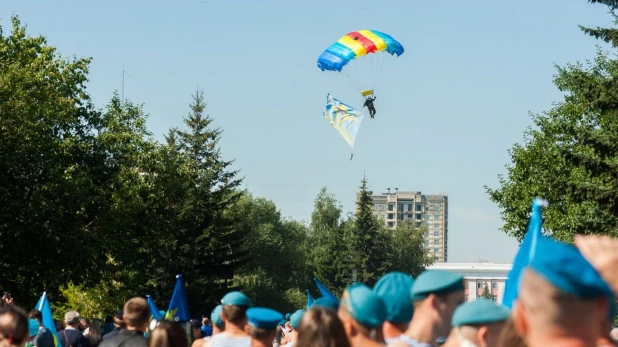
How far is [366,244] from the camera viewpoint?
350 ft

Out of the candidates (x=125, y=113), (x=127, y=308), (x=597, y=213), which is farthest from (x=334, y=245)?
(x=127, y=308)

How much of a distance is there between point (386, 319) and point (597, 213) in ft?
89.6

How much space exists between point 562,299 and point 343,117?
38.2 meters

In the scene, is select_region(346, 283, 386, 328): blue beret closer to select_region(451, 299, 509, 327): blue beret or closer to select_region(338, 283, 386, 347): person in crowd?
select_region(338, 283, 386, 347): person in crowd

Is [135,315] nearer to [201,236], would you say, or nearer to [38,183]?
[38,183]

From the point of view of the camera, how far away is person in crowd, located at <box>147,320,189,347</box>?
5.85 metres

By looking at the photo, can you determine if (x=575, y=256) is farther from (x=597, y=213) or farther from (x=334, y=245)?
(x=334, y=245)

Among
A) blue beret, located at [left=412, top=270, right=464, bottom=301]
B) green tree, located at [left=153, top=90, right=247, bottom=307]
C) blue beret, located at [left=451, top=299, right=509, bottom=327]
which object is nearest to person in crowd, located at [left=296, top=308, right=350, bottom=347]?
blue beret, located at [left=412, top=270, right=464, bottom=301]

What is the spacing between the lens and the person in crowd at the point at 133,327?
23.8ft

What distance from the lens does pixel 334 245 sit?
108312mm

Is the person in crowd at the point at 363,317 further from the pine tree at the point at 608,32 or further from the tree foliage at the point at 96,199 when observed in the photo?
the tree foliage at the point at 96,199

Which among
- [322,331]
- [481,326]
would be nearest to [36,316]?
[322,331]

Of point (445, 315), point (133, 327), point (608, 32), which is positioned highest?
point (608, 32)

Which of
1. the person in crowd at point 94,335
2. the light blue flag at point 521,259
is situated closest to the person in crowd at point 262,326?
the light blue flag at point 521,259
